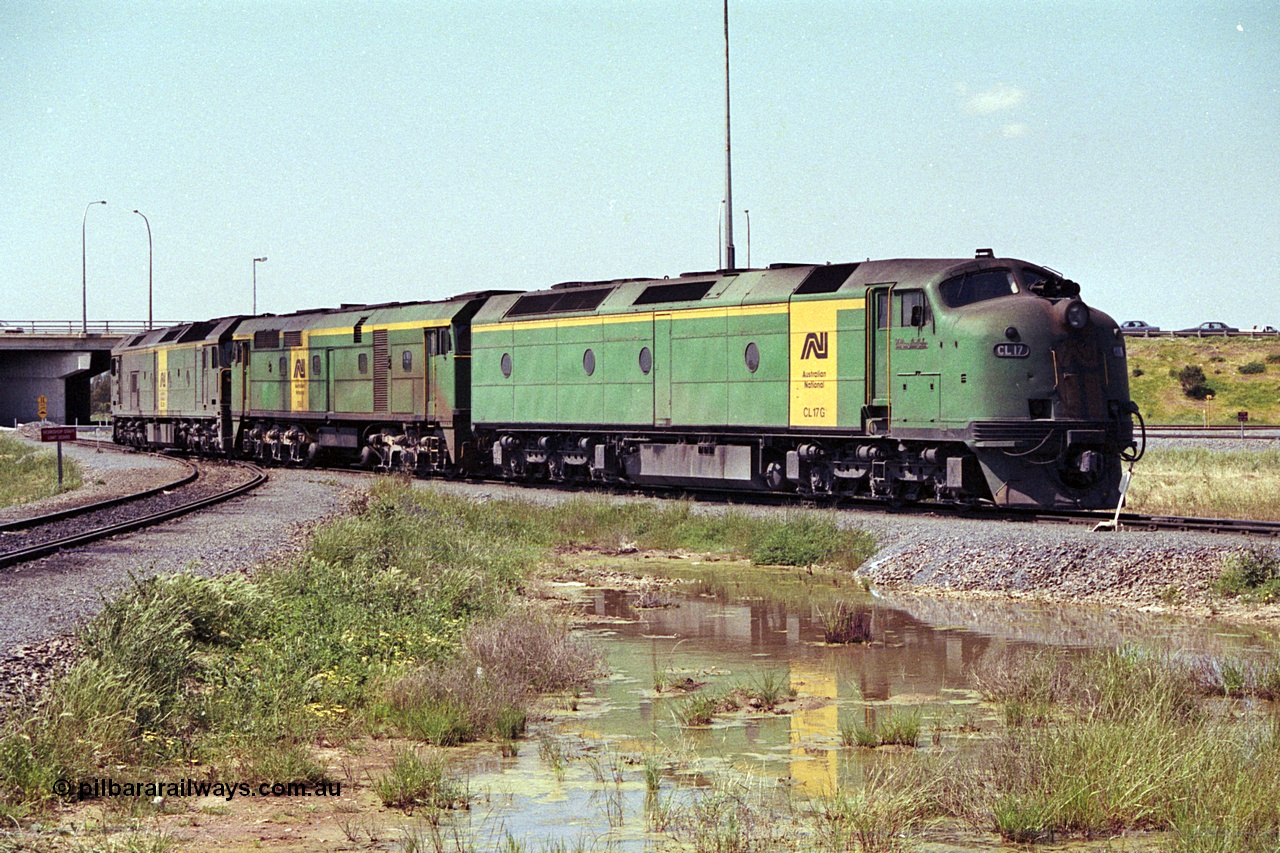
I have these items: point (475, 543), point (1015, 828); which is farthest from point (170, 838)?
point (475, 543)

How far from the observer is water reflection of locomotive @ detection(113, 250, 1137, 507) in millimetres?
21922

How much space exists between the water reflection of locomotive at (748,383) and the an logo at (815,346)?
23 mm

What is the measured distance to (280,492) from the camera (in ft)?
104

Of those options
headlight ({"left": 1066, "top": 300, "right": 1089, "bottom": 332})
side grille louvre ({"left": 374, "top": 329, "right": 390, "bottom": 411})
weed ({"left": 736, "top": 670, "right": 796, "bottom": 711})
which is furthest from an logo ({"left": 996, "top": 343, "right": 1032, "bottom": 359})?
side grille louvre ({"left": 374, "top": 329, "right": 390, "bottom": 411})

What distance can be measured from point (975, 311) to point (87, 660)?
15660mm

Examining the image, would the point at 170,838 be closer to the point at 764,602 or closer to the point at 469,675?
the point at 469,675

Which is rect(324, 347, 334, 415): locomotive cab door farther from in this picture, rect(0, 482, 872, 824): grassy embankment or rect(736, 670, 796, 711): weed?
rect(736, 670, 796, 711): weed

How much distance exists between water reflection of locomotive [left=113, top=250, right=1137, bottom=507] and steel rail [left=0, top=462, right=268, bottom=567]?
585 cm

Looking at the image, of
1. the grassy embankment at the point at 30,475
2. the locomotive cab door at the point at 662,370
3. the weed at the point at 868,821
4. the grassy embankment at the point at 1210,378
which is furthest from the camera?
the grassy embankment at the point at 1210,378

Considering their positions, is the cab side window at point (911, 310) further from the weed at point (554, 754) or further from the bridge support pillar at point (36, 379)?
the bridge support pillar at point (36, 379)

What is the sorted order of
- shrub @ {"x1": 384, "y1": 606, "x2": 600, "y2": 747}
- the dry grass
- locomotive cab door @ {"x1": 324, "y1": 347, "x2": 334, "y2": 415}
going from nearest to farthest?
shrub @ {"x1": 384, "y1": 606, "x2": 600, "y2": 747} < the dry grass < locomotive cab door @ {"x1": 324, "y1": 347, "x2": 334, "y2": 415}

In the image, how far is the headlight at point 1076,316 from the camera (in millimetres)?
21837

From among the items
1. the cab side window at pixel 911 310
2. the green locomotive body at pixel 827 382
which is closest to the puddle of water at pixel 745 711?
the green locomotive body at pixel 827 382

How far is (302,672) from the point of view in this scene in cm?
1171
